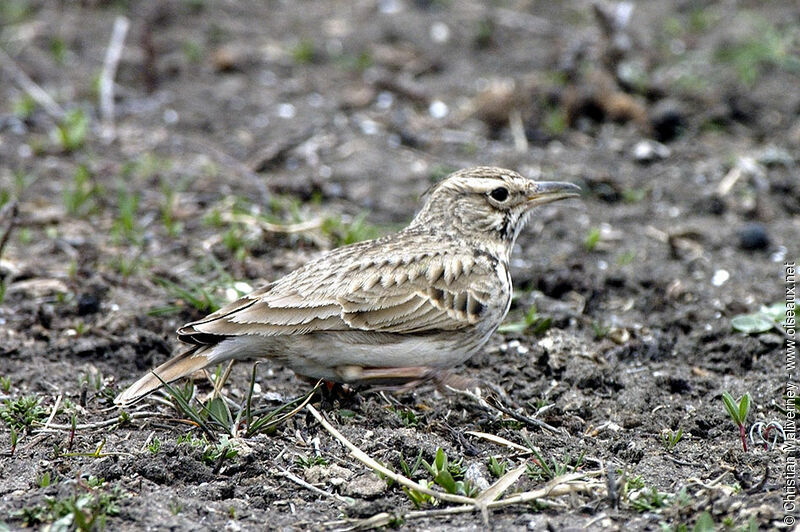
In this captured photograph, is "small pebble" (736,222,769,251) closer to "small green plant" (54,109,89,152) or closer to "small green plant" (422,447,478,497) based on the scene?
"small green plant" (422,447,478,497)

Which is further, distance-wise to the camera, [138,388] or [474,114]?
[474,114]

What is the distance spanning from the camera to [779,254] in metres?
7.07

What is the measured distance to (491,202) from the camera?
5703mm

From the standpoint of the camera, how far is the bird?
4922 mm

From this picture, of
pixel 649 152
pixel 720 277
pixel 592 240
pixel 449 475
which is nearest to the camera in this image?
pixel 449 475

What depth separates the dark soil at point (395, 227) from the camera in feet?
14.7

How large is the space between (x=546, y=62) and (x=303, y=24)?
2.69m

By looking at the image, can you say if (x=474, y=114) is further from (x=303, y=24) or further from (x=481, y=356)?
(x=481, y=356)

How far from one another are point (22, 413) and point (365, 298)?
1.73 m

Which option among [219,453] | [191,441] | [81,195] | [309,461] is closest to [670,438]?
[309,461]

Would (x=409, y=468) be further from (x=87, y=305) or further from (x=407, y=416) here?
(x=87, y=305)

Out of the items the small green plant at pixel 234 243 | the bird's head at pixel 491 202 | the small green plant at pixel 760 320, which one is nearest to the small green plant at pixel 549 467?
the bird's head at pixel 491 202

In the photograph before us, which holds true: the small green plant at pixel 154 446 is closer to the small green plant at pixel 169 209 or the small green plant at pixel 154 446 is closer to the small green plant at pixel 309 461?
the small green plant at pixel 309 461

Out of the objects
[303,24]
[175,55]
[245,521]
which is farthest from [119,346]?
[303,24]
